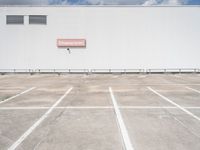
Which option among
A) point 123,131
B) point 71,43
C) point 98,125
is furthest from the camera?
point 71,43

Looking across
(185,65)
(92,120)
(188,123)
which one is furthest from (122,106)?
(185,65)

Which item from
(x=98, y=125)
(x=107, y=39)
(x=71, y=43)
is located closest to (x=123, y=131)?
(x=98, y=125)

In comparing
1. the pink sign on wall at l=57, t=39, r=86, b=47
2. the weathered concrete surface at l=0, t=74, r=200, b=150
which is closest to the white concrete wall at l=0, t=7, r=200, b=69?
the pink sign on wall at l=57, t=39, r=86, b=47

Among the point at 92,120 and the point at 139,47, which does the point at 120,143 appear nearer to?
the point at 92,120

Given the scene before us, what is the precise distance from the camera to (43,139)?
5867 mm

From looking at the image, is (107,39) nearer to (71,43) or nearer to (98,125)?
(71,43)

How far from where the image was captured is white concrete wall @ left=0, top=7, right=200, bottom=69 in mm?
30234

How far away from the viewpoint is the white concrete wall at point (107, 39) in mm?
30234

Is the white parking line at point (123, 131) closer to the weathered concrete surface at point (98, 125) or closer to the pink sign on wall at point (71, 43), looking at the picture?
the weathered concrete surface at point (98, 125)

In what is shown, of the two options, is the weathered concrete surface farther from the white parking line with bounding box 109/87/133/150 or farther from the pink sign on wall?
the pink sign on wall

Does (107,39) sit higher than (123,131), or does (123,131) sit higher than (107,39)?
(107,39)

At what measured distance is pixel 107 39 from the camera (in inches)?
1191

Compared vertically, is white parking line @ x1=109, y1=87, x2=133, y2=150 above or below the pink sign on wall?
below

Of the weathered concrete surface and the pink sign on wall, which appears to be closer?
the weathered concrete surface
